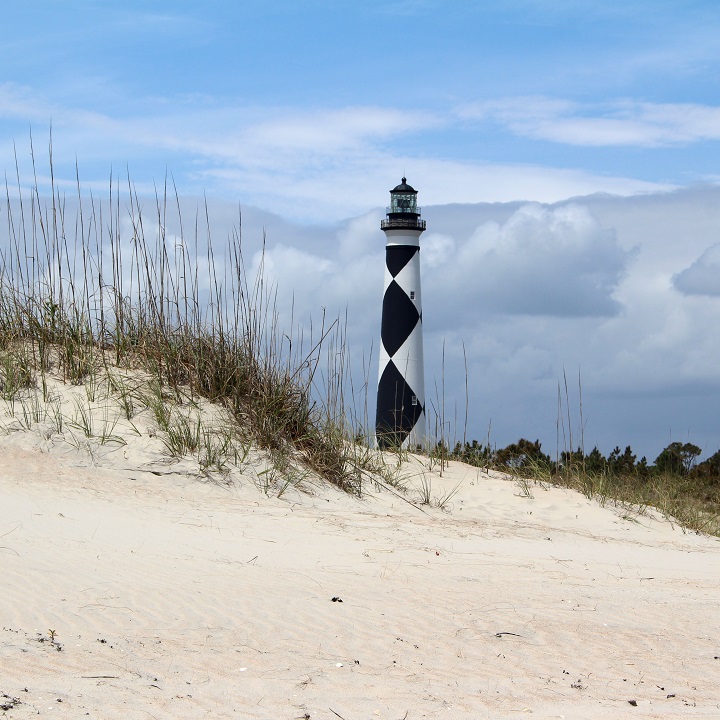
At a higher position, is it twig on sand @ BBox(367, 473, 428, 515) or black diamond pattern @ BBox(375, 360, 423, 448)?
black diamond pattern @ BBox(375, 360, 423, 448)

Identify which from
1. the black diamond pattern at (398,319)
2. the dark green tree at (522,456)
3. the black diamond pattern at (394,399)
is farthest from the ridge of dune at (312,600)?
the black diamond pattern at (398,319)

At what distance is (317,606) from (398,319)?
11792 mm

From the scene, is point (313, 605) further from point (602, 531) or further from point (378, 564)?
point (602, 531)

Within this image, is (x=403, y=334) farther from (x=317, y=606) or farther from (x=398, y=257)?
(x=317, y=606)

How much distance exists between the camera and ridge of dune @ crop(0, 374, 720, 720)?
3312 millimetres

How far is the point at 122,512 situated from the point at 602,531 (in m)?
3.97

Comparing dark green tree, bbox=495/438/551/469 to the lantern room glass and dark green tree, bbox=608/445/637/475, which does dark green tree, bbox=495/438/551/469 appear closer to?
dark green tree, bbox=608/445/637/475

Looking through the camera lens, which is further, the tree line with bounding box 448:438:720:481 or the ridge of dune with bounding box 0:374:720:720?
the tree line with bounding box 448:438:720:481

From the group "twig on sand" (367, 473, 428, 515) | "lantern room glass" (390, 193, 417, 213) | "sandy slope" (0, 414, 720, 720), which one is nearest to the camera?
"sandy slope" (0, 414, 720, 720)

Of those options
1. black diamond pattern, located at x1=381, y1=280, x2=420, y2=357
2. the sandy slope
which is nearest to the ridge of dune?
the sandy slope

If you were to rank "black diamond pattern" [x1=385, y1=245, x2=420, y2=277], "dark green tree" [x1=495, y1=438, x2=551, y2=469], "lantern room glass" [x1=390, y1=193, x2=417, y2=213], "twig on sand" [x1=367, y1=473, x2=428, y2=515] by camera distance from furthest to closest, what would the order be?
"lantern room glass" [x1=390, y1=193, x2=417, y2=213] < "black diamond pattern" [x1=385, y1=245, x2=420, y2=277] < "dark green tree" [x1=495, y1=438, x2=551, y2=469] < "twig on sand" [x1=367, y1=473, x2=428, y2=515]

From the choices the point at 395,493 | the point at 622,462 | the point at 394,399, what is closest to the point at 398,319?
the point at 394,399

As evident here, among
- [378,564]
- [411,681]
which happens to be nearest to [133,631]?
[411,681]

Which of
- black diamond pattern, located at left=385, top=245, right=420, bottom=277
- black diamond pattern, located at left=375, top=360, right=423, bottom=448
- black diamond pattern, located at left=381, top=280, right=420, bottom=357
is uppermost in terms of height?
black diamond pattern, located at left=385, top=245, right=420, bottom=277
